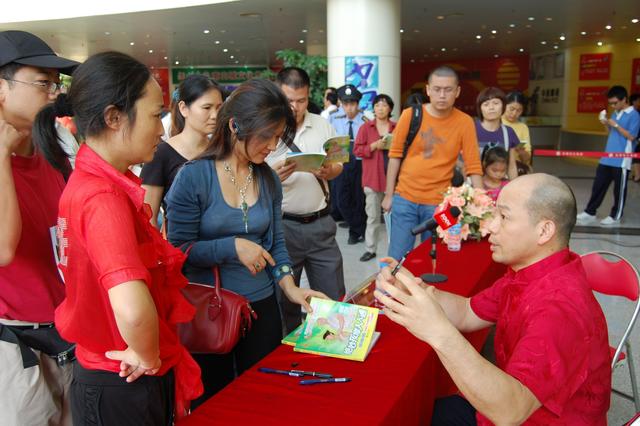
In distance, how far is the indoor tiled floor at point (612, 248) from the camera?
2.82m

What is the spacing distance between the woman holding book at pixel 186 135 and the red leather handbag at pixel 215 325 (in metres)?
0.80

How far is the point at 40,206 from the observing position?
1.51 meters

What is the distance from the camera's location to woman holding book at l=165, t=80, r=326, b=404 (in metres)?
1.82

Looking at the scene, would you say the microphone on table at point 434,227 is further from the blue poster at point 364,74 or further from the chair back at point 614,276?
the blue poster at point 364,74

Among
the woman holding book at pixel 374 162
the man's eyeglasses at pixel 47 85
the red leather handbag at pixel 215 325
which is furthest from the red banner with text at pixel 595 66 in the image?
the man's eyeglasses at pixel 47 85

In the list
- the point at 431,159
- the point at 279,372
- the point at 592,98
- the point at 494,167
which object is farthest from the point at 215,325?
the point at 592,98

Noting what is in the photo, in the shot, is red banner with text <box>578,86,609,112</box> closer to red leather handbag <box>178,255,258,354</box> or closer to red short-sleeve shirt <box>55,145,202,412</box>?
red leather handbag <box>178,255,258,354</box>

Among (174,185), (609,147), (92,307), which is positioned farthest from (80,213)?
→ (609,147)

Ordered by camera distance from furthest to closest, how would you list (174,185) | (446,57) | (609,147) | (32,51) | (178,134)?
(446,57), (609,147), (178,134), (174,185), (32,51)

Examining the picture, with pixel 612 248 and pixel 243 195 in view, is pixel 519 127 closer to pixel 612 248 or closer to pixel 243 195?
pixel 612 248

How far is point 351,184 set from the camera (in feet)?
19.8

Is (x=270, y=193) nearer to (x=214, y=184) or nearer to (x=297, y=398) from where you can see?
(x=214, y=184)

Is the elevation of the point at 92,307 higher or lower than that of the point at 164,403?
higher

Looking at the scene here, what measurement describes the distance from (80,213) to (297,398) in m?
0.69
